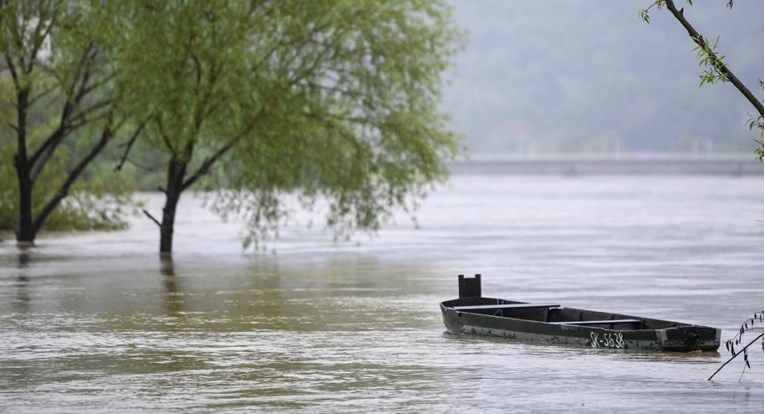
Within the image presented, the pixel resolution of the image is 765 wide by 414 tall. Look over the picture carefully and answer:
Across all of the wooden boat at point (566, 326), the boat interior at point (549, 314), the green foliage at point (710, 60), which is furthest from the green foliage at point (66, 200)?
the green foliage at point (710, 60)

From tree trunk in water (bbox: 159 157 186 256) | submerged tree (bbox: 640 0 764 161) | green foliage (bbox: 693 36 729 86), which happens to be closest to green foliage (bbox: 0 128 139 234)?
tree trunk in water (bbox: 159 157 186 256)

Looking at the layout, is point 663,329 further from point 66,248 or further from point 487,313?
point 66,248

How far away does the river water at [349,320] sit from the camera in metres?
17.9

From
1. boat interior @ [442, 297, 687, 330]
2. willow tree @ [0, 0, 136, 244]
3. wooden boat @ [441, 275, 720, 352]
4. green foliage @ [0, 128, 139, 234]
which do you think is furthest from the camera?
green foliage @ [0, 128, 139, 234]

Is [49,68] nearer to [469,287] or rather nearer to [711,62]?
[469,287]

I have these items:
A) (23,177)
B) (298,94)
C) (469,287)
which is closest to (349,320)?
(469,287)

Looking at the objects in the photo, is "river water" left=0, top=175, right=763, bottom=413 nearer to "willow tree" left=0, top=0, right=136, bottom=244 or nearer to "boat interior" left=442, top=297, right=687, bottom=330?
"boat interior" left=442, top=297, right=687, bottom=330

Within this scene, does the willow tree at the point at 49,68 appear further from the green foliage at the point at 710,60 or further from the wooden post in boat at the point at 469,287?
the green foliage at the point at 710,60

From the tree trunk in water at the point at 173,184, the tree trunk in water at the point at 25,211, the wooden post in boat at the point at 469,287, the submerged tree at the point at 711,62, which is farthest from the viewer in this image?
the tree trunk in water at the point at 25,211

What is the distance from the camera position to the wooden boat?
69.2ft

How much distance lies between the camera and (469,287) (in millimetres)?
25516

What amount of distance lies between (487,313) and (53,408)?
919 cm

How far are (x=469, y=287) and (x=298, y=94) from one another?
676 inches

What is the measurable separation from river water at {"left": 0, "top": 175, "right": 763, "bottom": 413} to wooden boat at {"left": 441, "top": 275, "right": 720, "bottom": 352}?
0.23m
